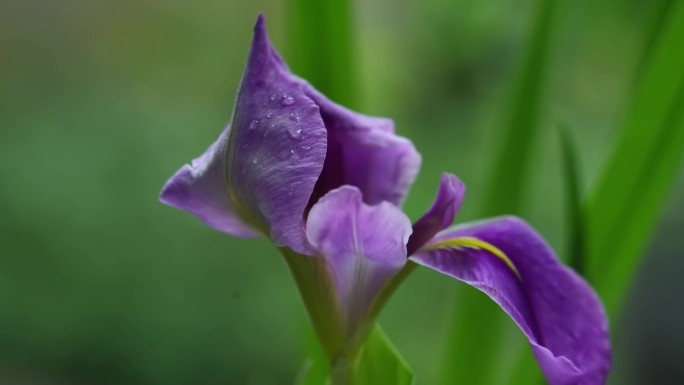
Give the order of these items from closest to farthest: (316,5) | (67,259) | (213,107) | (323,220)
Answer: (323,220) → (316,5) → (67,259) → (213,107)

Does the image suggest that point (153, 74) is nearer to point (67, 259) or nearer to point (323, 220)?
point (67, 259)

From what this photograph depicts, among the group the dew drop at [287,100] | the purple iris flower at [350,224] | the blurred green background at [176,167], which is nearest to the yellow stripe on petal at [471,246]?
the purple iris flower at [350,224]

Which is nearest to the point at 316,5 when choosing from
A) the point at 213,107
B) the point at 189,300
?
the point at 189,300

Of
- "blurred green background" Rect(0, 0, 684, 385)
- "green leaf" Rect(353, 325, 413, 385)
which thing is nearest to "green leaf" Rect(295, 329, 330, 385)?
"green leaf" Rect(353, 325, 413, 385)

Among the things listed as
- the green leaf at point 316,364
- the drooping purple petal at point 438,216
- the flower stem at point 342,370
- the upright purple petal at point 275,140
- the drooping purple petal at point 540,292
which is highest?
the upright purple petal at point 275,140

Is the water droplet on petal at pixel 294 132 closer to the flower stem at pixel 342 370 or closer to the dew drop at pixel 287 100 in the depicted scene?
the dew drop at pixel 287 100

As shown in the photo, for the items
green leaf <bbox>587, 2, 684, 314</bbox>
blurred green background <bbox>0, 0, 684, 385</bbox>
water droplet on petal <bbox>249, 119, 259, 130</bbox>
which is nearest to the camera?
water droplet on petal <bbox>249, 119, 259, 130</bbox>

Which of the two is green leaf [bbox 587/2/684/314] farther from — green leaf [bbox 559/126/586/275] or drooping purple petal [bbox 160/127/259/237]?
drooping purple petal [bbox 160/127/259/237]
